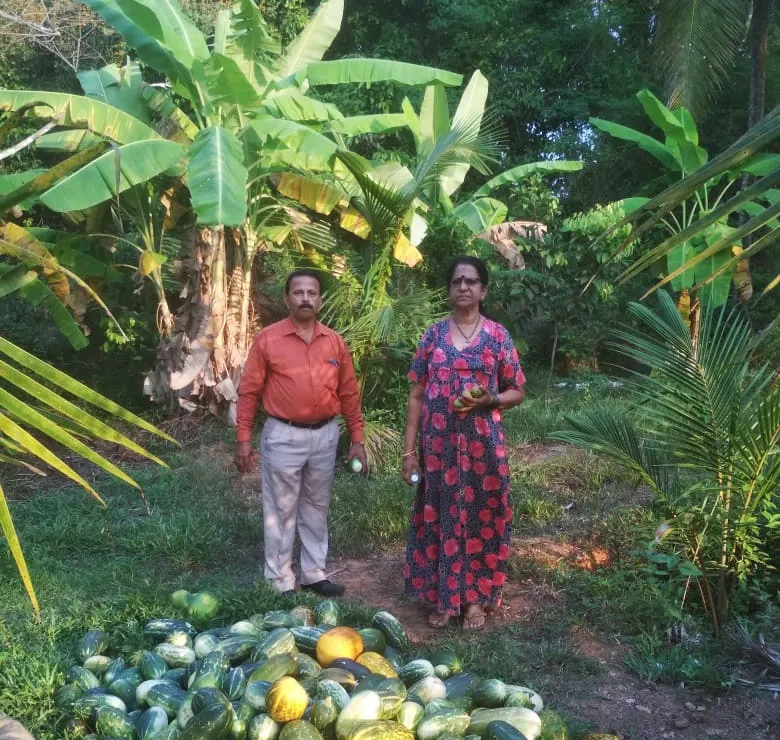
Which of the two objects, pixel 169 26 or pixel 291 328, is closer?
pixel 291 328

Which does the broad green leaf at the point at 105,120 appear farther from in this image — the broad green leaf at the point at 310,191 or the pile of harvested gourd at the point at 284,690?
the pile of harvested gourd at the point at 284,690

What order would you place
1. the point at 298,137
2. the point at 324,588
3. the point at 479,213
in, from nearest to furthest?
the point at 324,588, the point at 298,137, the point at 479,213

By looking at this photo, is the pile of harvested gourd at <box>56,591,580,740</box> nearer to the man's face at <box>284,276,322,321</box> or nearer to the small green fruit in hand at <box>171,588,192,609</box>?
the small green fruit in hand at <box>171,588,192,609</box>

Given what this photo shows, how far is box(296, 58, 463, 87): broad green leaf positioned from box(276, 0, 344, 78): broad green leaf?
2.21ft

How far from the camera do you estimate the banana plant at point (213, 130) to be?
6.79 metres

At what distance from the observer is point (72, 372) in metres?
11.2

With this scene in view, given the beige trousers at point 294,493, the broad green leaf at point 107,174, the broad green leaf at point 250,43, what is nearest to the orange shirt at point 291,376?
the beige trousers at point 294,493

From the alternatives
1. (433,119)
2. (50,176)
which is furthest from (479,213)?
(50,176)

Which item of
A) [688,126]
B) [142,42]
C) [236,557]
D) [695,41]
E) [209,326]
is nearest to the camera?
[236,557]

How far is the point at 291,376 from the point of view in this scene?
454cm

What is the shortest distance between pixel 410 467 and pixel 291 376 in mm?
823

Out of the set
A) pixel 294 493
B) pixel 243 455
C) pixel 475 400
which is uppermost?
pixel 475 400

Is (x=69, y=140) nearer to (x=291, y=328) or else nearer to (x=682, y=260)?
(x=291, y=328)

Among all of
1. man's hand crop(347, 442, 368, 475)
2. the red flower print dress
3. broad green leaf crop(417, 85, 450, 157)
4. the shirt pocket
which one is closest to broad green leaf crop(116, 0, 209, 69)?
broad green leaf crop(417, 85, 450, 157)
